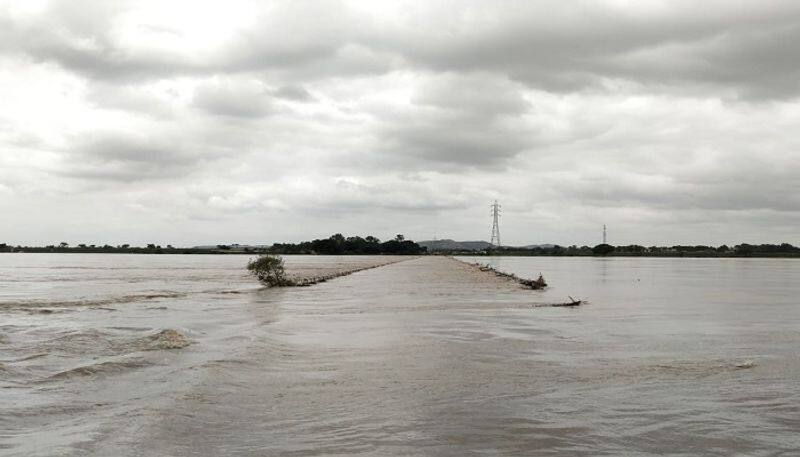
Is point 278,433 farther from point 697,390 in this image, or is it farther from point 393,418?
point 697,390

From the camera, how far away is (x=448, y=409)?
39.5ft

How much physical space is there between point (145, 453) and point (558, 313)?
90.8ft

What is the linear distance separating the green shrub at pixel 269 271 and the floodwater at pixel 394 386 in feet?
90.4

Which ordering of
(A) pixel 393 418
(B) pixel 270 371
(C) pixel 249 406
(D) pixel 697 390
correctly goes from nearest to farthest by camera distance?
(A) pixel 393 418 → (C) pixel 249 406 → (D) pixel 697 390 → (B) pixel 270 371

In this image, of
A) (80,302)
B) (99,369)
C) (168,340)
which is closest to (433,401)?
(99,369)

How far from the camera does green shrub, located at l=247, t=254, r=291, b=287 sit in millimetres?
58594

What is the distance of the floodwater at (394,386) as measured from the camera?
32.7 feet

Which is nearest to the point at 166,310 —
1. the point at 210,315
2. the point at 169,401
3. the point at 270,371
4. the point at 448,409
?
the point at 210,315

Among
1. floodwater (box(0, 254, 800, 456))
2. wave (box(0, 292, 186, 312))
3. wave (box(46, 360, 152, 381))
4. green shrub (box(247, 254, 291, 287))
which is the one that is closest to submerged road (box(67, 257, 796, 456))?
floodwater (box(0, 254, 800, 456))

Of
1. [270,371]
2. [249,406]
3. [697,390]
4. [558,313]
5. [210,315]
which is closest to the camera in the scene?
[249,406]

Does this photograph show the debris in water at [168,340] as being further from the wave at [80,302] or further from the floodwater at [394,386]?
the wave at [80,302]

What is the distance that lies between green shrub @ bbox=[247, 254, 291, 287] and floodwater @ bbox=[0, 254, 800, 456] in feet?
90.4

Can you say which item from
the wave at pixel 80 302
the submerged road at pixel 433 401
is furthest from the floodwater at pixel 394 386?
the wave at pixel 80 302

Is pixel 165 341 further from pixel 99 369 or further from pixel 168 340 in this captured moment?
pixel 99 369
